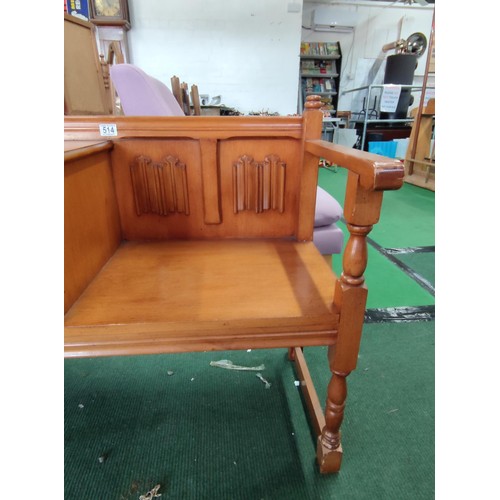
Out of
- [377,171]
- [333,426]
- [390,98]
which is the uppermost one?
[390,98]

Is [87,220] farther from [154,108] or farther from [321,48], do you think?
[321,48]

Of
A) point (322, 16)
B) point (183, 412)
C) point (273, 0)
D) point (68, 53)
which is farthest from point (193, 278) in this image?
point (322, 16)

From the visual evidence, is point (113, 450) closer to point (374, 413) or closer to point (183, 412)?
point (183, 412)

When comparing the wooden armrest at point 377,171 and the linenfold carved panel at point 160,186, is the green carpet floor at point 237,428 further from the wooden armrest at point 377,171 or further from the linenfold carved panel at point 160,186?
the wooden armrest at point 377,171

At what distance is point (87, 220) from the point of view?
2.70 ft

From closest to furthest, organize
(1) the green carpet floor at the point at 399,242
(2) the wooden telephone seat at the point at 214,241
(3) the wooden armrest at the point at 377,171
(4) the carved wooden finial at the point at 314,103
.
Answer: (3) the wooden armrest at the point at 377,171 → (2) the wooden telephone seat at the point at 214,241 → (4) the carved wooden finial at the point at 314,103 → (1) the green carpet floor at the point at 399,242

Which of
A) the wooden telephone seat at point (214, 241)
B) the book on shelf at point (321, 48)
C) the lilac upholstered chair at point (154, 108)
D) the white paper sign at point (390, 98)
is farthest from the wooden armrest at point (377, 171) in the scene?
the book on shelf at point (321, 48)

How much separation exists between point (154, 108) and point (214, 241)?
0.84 m

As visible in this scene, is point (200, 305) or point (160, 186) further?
point (160, 186)

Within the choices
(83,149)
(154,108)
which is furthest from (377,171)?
(154,108)

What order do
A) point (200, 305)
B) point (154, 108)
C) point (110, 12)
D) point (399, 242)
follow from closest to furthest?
point (200, 305)
point (154, 108)
point (399, 242)
point (110, 12)

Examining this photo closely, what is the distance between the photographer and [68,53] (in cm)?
254

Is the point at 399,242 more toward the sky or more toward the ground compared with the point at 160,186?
more toward the ground

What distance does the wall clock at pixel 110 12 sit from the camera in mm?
4504
